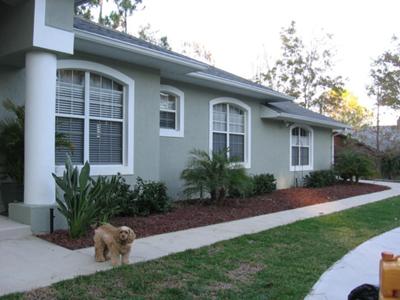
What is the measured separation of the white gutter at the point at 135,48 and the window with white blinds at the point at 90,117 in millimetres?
1071

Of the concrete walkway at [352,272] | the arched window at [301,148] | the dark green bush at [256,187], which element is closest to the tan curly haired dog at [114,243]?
the concrete walkway at [352,272]

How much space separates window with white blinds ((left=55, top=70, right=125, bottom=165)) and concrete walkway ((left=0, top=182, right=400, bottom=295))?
8.98 feet

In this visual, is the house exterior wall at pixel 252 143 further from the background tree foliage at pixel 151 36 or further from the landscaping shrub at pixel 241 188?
the background tree foliage at pixel 151 36

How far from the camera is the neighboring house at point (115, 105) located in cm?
733

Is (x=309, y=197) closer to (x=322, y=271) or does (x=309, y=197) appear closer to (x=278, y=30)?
(x=322, y=271)

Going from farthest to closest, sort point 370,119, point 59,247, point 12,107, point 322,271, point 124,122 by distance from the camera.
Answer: point 370,119, point 124,122, point 12,107, point 59,247, point 322,271

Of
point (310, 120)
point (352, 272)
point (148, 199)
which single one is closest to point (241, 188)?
point (148, 199)

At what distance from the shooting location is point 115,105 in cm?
1002

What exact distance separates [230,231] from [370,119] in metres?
35.0

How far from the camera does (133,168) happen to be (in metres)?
10.3

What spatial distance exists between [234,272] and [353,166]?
15108 millimetres

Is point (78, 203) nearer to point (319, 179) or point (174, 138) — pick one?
point (174, 138)

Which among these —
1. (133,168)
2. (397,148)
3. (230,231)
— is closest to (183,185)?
(133,168)

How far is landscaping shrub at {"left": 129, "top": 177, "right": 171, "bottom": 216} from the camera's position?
30.6 ft
